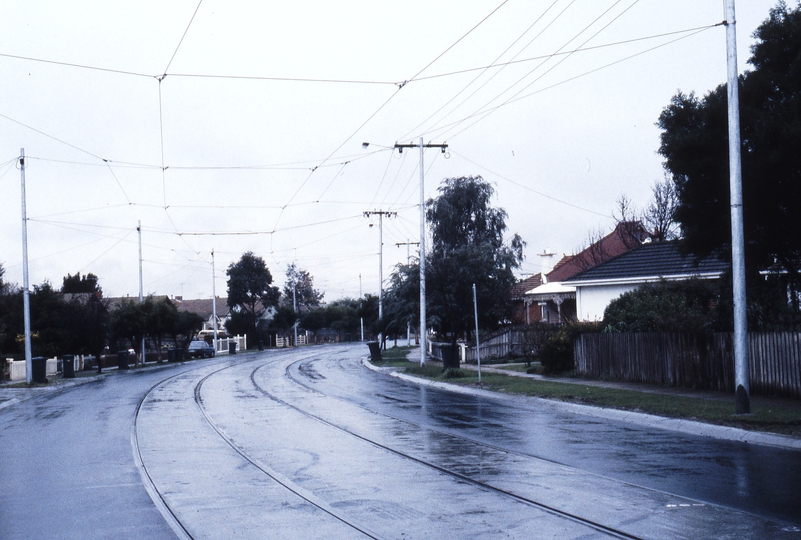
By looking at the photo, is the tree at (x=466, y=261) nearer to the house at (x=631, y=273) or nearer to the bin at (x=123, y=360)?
the house at (x=631, y=273)

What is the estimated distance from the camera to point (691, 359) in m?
21.9

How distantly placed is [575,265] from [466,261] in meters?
28.0

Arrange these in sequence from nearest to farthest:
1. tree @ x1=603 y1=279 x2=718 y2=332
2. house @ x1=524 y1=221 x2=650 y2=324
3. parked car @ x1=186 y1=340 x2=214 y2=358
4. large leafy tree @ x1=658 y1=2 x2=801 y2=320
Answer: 1. large leafy tree @ x1=658 y1=2 x2=801 y2=320
2. tree @ x1=603 y1=279 x2=718 y2=332
3. house @ x1=524 y1=221 x2=650 y2=324
4. parked car @ x1=186 y1=340 x2=214 y2=358

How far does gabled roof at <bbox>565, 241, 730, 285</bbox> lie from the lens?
3384 cm

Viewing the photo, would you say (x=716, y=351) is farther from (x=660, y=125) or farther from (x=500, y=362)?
(x=500, y=362)

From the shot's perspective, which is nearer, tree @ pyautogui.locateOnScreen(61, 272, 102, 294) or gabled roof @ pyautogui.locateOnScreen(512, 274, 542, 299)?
gabled roof @ pyautogui.locateOnScreen(512, 274, 542, 299)

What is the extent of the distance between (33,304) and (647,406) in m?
41.0

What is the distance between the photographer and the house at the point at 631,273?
112 feet

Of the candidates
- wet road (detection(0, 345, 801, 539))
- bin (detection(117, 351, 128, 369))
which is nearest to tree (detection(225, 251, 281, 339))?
bin (detection(117, 351, 128, 369))

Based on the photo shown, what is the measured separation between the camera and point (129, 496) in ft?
31.7

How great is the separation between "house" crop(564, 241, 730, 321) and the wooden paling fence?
8.62 meters

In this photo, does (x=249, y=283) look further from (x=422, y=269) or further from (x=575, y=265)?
(x=422, y=269)

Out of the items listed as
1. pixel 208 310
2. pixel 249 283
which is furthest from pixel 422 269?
pixel 208 310

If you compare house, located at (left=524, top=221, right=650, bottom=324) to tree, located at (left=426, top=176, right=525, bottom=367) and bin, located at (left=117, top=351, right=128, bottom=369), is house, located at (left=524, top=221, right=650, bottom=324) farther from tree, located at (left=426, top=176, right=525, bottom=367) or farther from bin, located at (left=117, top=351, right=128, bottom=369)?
bin, located at (left=117, top=351, right=128, bottom=369)
